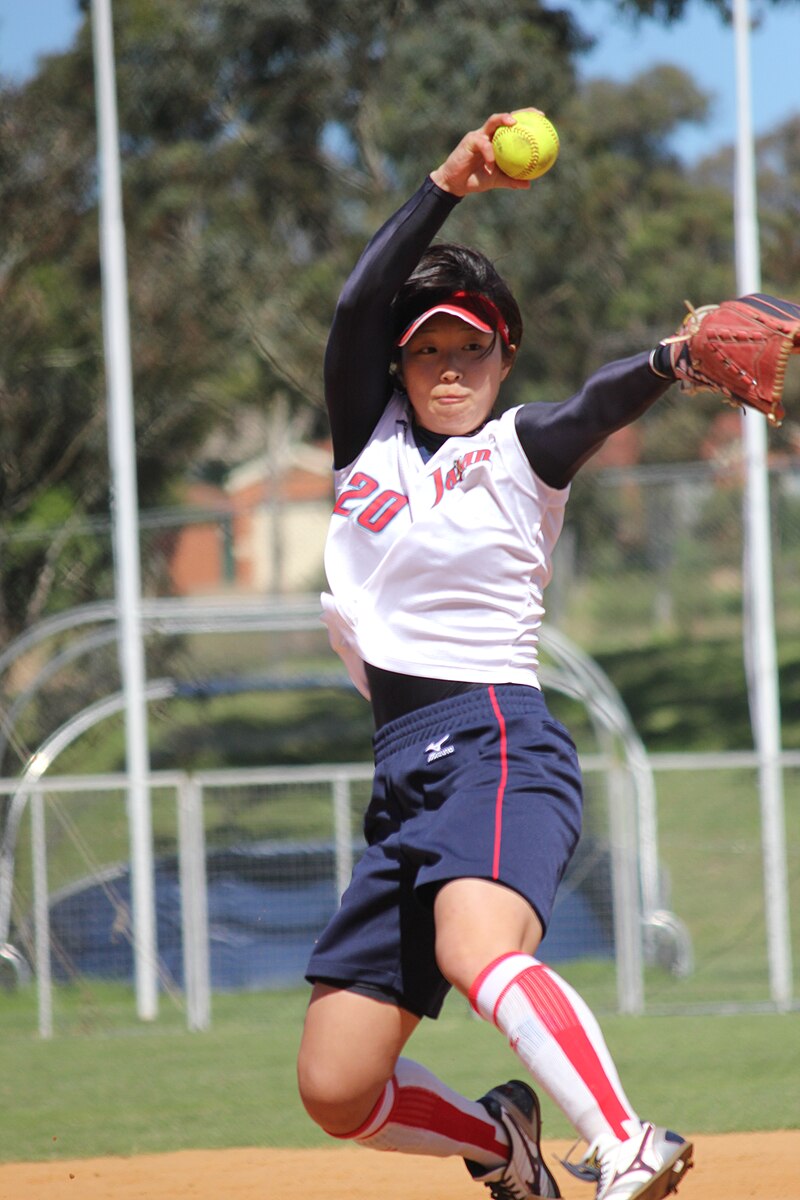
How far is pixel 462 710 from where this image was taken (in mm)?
3123

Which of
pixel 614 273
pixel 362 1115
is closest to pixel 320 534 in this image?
pixel 614 273

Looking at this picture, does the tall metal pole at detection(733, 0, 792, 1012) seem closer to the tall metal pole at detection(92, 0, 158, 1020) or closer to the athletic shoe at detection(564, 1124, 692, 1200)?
the tall metal pole at detection(92, 0, 158, 1020)

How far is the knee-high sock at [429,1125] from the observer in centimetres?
331

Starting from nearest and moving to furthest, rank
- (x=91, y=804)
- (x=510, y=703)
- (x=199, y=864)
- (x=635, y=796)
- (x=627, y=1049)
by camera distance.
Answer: (x=510, y=703)
(x=627, y=1049)
(x=199, y=864)
(x=635, y=796)
(x=91, y=804)

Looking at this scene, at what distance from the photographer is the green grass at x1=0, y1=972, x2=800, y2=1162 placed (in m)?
5.48

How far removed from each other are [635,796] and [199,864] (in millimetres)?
2717

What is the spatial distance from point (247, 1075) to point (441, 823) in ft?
13.7

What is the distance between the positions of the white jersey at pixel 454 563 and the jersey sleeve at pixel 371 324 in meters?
0.19

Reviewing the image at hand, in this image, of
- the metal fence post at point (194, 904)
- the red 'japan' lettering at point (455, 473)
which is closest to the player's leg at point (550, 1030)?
the red 'japan' lettering at point (455, 473)

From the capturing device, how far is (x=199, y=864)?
8719 millimetres

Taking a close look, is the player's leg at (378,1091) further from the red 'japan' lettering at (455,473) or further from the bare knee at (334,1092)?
the red 'japan' lettering at (455,473)

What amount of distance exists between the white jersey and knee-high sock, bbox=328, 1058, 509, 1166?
948mm

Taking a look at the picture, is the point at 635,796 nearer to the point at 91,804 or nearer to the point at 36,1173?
the point at 91,804

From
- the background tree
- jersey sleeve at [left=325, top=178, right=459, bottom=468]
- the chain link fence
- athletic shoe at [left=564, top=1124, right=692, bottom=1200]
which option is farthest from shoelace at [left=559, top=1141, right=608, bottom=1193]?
the background tree
